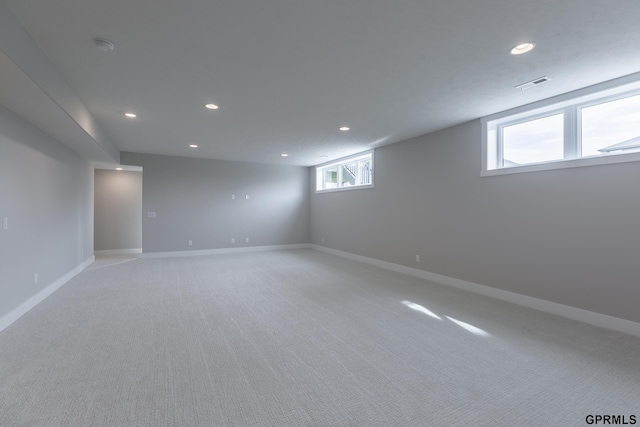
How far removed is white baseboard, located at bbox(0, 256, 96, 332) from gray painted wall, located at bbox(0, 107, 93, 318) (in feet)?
0.18

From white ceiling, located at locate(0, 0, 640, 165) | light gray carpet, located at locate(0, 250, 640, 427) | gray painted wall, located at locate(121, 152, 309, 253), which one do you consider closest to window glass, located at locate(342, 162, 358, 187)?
gray painted wall, located at locate(121, 152, 309, 253)

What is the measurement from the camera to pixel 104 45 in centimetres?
229

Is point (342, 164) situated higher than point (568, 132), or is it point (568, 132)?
point (342, 164)

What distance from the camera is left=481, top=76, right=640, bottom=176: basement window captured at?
2.98 m

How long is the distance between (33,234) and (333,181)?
6.23m

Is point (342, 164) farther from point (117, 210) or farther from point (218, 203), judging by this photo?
point (117, 210)

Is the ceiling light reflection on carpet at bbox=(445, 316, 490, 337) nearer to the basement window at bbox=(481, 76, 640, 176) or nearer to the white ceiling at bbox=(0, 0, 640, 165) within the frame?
the basement window at bbox=(481, 76, 640, 176)

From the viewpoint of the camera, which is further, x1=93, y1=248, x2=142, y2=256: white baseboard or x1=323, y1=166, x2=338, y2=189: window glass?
x1=323, y1=166, x2=338, y2=189: window glass

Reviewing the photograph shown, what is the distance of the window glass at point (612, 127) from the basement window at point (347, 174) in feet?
12.0

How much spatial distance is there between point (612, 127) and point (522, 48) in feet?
5.52

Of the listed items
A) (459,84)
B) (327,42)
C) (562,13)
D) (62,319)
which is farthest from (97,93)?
(562,13)

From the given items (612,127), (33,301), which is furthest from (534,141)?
(33,301)

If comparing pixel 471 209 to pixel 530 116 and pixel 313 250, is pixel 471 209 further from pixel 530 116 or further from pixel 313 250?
pixel 313 250

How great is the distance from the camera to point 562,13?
1.95 meters
